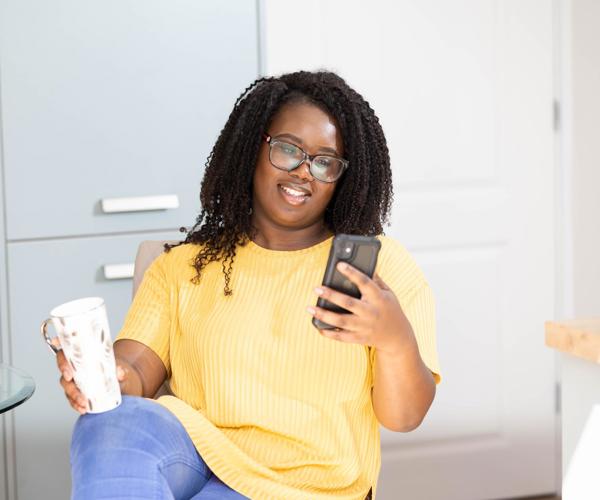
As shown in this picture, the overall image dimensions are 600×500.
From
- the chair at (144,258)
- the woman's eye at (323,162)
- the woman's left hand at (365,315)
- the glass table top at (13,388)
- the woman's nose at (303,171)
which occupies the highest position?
the woman's eye at (323,162)

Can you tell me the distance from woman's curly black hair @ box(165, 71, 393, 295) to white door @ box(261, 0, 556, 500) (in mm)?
881

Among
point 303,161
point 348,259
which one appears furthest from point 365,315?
point 303,161

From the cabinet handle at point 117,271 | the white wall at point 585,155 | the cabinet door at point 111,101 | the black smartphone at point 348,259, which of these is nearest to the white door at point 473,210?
the white wall at point 585,155

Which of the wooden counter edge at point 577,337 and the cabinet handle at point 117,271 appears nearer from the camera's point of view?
the wooden counter edge at point 577,337

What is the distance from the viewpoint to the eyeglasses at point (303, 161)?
5.11ft

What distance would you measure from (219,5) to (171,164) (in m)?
0.39

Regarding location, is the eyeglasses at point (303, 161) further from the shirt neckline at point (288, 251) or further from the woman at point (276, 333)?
the shirt neckline at point (288, 251)

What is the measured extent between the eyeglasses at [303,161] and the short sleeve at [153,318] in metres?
0.28

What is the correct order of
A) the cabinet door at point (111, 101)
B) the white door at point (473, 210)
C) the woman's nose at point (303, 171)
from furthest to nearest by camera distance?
1. the white door at point (473, 210)
2. the cabinet door at point (111, 101)
3. the woman's nose at point (303, 171)

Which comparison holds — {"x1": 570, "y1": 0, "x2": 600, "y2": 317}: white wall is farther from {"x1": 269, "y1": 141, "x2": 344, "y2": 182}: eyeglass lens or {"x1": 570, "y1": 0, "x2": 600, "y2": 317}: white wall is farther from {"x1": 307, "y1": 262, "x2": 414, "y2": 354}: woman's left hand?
{"x1": 307, "y1": 262, "x2": 414, "y2": 354}: woman's left hand

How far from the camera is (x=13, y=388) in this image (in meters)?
1.51

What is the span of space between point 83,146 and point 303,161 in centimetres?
82

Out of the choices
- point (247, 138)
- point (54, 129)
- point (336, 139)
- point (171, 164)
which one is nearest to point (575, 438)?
point (336, 139)

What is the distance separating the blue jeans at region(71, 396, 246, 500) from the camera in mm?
1188
